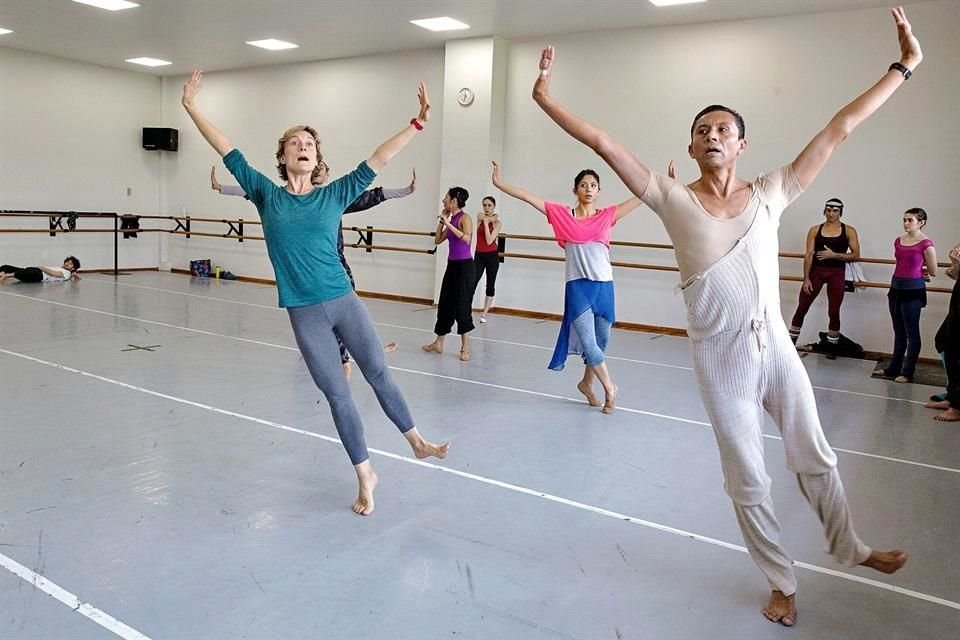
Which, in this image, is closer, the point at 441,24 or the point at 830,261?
the point at 830,261

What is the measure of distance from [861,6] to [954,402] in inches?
182

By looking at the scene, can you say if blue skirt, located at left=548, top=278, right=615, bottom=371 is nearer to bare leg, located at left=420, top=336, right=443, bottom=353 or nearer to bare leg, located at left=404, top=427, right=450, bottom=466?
bare leg, located at left=404, top=427, right=450, bottom=466

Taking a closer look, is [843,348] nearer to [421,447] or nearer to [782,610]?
[421,447]

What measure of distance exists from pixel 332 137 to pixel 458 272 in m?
6.39

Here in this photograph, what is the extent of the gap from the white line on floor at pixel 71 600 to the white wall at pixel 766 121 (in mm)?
8001

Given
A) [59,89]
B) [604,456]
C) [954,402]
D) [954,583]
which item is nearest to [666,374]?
[954,402]

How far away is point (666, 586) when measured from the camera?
9.14 feet

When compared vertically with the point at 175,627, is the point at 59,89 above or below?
above

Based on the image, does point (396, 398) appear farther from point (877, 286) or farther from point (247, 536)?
point (877, 286)

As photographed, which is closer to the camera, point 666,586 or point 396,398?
point 666,586

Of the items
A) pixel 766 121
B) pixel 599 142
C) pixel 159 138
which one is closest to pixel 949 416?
pixel 766 121

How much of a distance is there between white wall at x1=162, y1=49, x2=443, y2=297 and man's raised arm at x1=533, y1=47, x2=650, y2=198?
8.98 metres

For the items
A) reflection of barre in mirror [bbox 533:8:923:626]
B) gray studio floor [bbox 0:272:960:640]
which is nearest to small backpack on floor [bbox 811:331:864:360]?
gray studio floor [bbox 0:272:960:640]

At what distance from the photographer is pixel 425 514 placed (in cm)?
337
